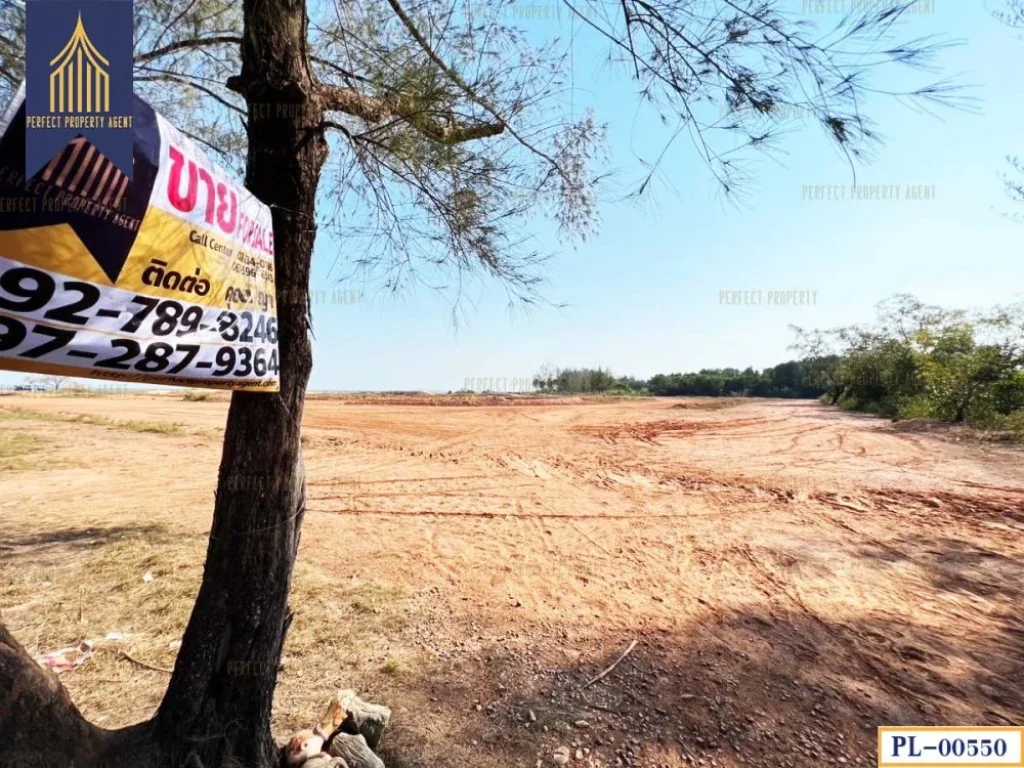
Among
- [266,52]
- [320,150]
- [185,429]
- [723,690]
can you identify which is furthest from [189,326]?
[185,429]

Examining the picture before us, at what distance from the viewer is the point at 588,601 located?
3.44 meters

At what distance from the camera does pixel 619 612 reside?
3268 millimetres

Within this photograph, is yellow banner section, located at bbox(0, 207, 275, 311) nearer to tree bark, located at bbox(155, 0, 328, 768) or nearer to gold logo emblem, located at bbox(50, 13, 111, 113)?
tree bark, located at bbox(155, 0, 328, 768)

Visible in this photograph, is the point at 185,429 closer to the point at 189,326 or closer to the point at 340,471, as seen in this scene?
the point at 340,471

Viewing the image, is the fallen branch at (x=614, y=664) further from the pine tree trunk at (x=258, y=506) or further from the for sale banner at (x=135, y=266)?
the for sale banner at (x=135, y=266)

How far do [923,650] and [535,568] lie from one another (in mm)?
2603

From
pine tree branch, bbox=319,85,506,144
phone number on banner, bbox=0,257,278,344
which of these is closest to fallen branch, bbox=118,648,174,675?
phone number on banner, bbox=0,257,278,344

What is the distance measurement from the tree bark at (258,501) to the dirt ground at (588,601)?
2.00ft

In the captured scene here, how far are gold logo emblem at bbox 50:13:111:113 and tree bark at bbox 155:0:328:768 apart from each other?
0.42 m

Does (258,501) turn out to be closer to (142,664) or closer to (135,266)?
(135,266)

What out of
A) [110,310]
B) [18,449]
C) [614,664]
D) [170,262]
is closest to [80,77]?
[170,262]

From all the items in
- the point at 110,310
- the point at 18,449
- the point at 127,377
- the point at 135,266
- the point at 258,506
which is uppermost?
the point at 135,266

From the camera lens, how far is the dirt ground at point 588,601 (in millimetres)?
2154

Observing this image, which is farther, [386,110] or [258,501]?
[386,110]
